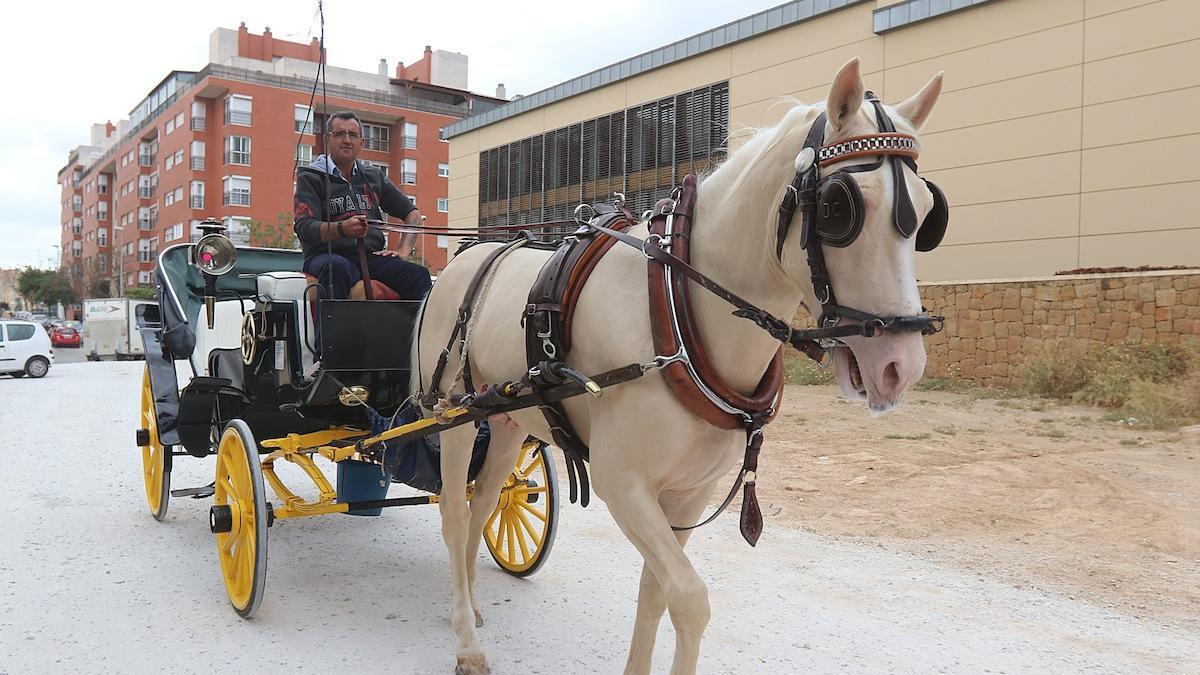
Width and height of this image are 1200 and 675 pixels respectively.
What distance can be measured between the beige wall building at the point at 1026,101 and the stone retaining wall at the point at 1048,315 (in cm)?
149

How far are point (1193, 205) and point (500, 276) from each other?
14.2m

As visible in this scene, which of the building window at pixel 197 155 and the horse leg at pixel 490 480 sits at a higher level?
the building window at pixel 197 155

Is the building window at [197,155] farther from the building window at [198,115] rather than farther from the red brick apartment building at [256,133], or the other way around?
the building window at [198,115]

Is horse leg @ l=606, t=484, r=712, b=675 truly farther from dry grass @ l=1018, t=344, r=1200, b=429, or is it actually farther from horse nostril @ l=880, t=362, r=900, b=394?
dry grass @ l=1018, t=344, r=1200, b=429

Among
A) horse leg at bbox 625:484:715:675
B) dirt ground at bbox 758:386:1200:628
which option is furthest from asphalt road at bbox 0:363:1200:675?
horse leg at bbox 625:484:715:675

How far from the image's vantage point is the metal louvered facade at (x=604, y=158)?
21312 mm

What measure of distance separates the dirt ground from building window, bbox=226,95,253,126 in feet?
151

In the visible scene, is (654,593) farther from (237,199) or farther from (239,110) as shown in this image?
(239,110)

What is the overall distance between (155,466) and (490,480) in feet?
11.0

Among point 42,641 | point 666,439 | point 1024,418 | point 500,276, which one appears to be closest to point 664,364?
point 666,439

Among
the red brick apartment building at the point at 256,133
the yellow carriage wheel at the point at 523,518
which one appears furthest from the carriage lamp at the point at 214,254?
the red brick apartment building at the point at 256,133

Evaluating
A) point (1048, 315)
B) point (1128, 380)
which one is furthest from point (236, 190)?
point (1128, 380)

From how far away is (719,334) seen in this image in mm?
2576

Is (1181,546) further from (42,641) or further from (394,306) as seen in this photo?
(42,641)
